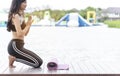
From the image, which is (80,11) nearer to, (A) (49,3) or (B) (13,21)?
(A) (49,3)

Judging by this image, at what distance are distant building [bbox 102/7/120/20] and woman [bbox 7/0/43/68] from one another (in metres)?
9.33

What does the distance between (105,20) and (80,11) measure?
6.34ft

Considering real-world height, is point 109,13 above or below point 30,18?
below

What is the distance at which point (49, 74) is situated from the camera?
3213 mm

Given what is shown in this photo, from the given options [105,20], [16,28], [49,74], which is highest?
[16,28]

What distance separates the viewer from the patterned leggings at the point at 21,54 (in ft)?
11.6

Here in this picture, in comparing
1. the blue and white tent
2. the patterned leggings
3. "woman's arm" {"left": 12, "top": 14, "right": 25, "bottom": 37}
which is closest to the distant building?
the blue and white tent

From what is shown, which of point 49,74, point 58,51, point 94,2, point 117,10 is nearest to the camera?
point 49,74

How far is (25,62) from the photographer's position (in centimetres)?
360

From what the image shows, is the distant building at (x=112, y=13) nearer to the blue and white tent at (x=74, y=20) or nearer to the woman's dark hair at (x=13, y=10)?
the blue and white tent at (x=74, y=20)

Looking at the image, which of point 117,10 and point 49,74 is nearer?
point 49,74

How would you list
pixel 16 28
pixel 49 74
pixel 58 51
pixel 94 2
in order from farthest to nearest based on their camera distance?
pixel 94 2, pixel 58 51, pixel 16 28, pixel 49 74

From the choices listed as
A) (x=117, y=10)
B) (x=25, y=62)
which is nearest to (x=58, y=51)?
(x=25, y=62)

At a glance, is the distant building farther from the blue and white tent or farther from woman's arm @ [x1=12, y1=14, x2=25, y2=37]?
woman's arm @ [x1=12, y1=14, x2=25, y2=37]
